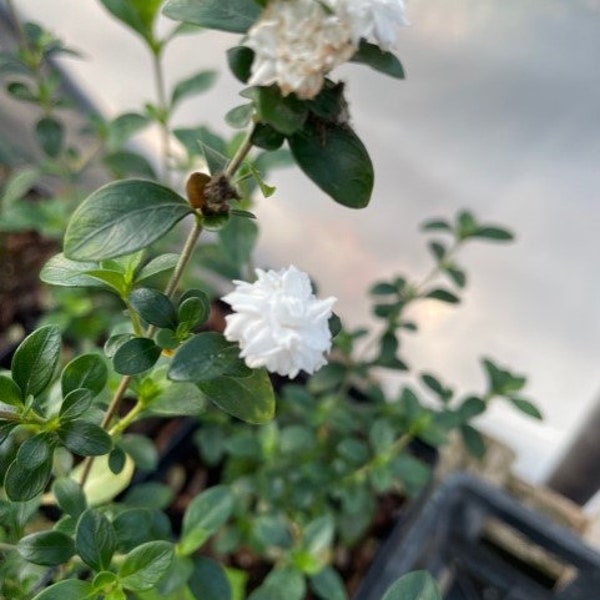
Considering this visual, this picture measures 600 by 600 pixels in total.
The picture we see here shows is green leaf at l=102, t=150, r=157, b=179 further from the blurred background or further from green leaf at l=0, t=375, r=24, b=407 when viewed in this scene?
green leaf at l=0, t=375, r=24, b=407

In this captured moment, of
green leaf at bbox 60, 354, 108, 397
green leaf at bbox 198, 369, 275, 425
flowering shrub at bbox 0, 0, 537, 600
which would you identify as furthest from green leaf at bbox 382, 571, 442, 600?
green leaf at bbox 60, 354, 108, 397

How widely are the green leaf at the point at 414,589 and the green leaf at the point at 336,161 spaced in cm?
26

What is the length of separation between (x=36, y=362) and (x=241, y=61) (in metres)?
0.25

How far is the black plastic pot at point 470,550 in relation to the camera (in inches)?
35.4

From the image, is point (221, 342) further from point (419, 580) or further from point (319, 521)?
point (319, 521)

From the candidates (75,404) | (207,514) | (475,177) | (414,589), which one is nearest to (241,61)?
(75,404)

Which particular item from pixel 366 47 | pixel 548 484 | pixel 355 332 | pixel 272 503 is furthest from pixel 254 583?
pixel 366 47

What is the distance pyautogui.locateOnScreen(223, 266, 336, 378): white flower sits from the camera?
38cm

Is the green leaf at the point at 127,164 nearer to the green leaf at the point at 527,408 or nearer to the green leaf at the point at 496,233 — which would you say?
the green leaf at the point at 496,233

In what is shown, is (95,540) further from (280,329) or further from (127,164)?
(127,164)

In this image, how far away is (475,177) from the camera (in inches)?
43.5

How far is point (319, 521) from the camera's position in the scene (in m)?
0.79

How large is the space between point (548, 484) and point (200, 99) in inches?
41.1

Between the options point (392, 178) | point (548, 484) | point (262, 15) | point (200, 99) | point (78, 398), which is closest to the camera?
point (262, 15)
